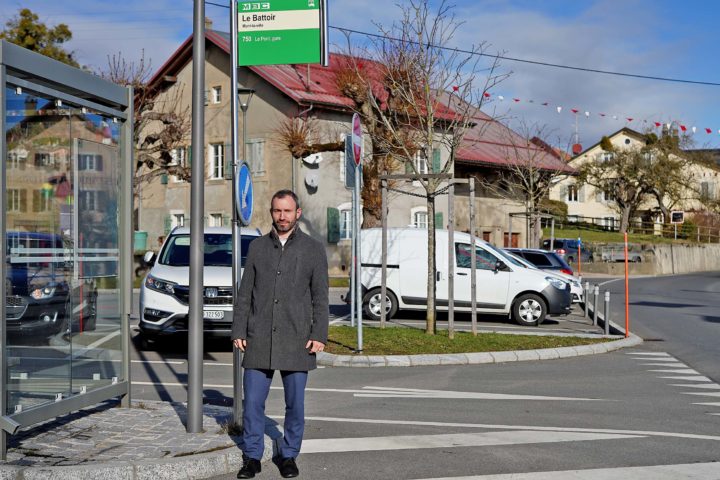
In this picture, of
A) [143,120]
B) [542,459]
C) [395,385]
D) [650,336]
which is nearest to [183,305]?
[395,385]

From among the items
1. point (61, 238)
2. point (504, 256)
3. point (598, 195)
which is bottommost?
point (504, 256)

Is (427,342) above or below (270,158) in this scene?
below

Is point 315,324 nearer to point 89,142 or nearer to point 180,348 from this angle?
point 89,142

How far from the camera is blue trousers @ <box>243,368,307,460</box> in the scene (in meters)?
6.29

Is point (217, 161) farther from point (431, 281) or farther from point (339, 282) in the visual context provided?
point (431, 281)

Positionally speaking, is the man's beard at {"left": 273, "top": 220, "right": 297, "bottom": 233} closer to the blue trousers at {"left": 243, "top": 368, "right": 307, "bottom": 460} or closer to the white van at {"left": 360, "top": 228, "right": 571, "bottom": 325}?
the blue trousers at {"left": 243, "top": 368, "right": 307, "bottom": 460}

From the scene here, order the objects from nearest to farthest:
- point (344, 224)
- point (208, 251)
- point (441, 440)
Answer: point (441, 440)
point (208, 251)
point (344, 224)

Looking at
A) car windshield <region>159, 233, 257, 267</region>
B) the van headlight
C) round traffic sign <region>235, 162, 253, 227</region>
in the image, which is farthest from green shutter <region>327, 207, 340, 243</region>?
round traffic sign <region>235, 162, 253, 227</region>

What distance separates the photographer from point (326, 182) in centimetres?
4031

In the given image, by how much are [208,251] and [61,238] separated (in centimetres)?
765

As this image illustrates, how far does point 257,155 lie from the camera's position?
4038cm

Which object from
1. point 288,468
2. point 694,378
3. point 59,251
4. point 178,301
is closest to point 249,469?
point 288,468

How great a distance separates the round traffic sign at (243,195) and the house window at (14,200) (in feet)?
5.31

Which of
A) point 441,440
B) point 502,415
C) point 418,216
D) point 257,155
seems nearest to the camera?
point 441,440
